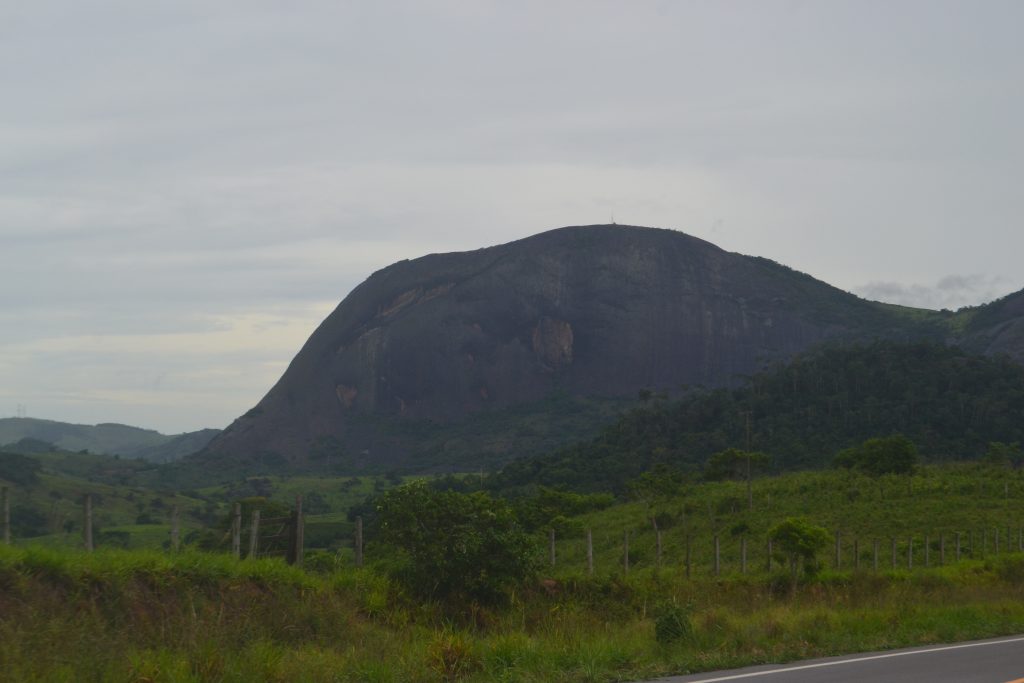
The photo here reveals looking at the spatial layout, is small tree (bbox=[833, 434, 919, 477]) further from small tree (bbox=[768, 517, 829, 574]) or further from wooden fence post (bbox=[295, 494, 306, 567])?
wooden fence post (bbox=[295, 494, 306, 567])

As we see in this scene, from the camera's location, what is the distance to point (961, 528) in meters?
35.5

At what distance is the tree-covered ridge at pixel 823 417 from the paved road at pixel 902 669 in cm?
6175

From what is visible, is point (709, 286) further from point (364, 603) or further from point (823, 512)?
point (364, 603)

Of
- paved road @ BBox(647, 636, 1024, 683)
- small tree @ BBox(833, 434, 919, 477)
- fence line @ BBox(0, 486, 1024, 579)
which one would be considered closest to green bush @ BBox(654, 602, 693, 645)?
paved road @ BBox(647, 636, 1024, 683)

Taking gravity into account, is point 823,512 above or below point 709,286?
below

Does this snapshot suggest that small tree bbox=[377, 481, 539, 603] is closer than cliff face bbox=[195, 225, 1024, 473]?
Yes

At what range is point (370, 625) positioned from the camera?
1285 centimetres

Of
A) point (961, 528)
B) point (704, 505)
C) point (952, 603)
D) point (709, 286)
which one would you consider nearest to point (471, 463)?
point (709, 286)

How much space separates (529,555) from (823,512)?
92.5 feet

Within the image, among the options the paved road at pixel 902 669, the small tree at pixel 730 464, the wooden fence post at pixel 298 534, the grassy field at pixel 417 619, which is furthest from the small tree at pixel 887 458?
the wooden fence post at pixel 298 534

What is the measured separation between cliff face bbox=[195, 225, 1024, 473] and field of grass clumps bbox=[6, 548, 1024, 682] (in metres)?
142

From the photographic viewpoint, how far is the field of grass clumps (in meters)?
8.94

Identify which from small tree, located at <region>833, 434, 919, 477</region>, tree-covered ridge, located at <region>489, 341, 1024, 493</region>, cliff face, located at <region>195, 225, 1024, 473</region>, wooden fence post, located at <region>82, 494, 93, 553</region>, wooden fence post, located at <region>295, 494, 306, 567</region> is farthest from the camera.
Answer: cliff face, located at <region>195, 225, 1024, 473</region>

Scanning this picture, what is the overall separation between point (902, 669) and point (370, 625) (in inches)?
249
